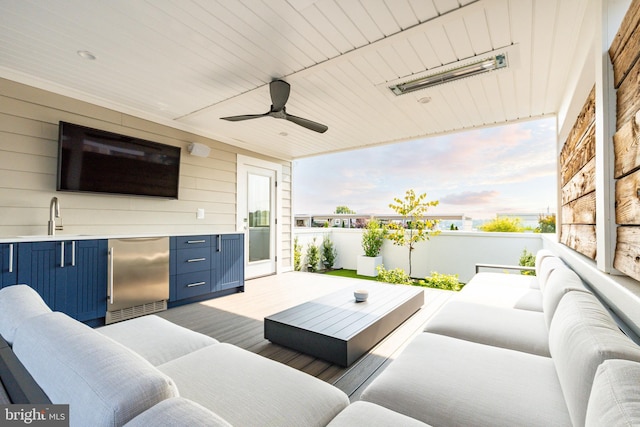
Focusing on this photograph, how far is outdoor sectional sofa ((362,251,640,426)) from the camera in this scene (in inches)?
28.4

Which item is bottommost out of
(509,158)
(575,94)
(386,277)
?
(386,277)

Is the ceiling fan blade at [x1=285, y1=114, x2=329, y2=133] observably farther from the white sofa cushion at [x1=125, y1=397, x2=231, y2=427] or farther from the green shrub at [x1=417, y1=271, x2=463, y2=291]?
the green shrub at [x1=417, y1=271, x2=463, y2=291]

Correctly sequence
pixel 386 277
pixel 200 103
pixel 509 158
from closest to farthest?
pixel 200 103
pixel 386 277
pixel 509 158

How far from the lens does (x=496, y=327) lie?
1.81m

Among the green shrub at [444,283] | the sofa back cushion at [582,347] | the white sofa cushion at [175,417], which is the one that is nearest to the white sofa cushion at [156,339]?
the white sofa cushion at [175,417]

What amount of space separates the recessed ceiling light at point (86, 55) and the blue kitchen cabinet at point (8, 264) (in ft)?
5.52

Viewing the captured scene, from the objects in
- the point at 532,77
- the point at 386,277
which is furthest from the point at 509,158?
the point at 532,77

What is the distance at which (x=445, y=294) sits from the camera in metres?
4.12

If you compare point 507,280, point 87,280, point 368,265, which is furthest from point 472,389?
point 368,265

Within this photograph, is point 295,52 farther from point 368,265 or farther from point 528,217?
point 528,217

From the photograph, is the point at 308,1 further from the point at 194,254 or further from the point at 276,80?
the point at 194,254

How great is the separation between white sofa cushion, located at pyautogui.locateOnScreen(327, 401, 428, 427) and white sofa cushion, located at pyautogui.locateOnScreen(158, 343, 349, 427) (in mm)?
83

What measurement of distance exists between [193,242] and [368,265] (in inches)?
146

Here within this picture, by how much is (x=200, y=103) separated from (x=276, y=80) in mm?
1168
